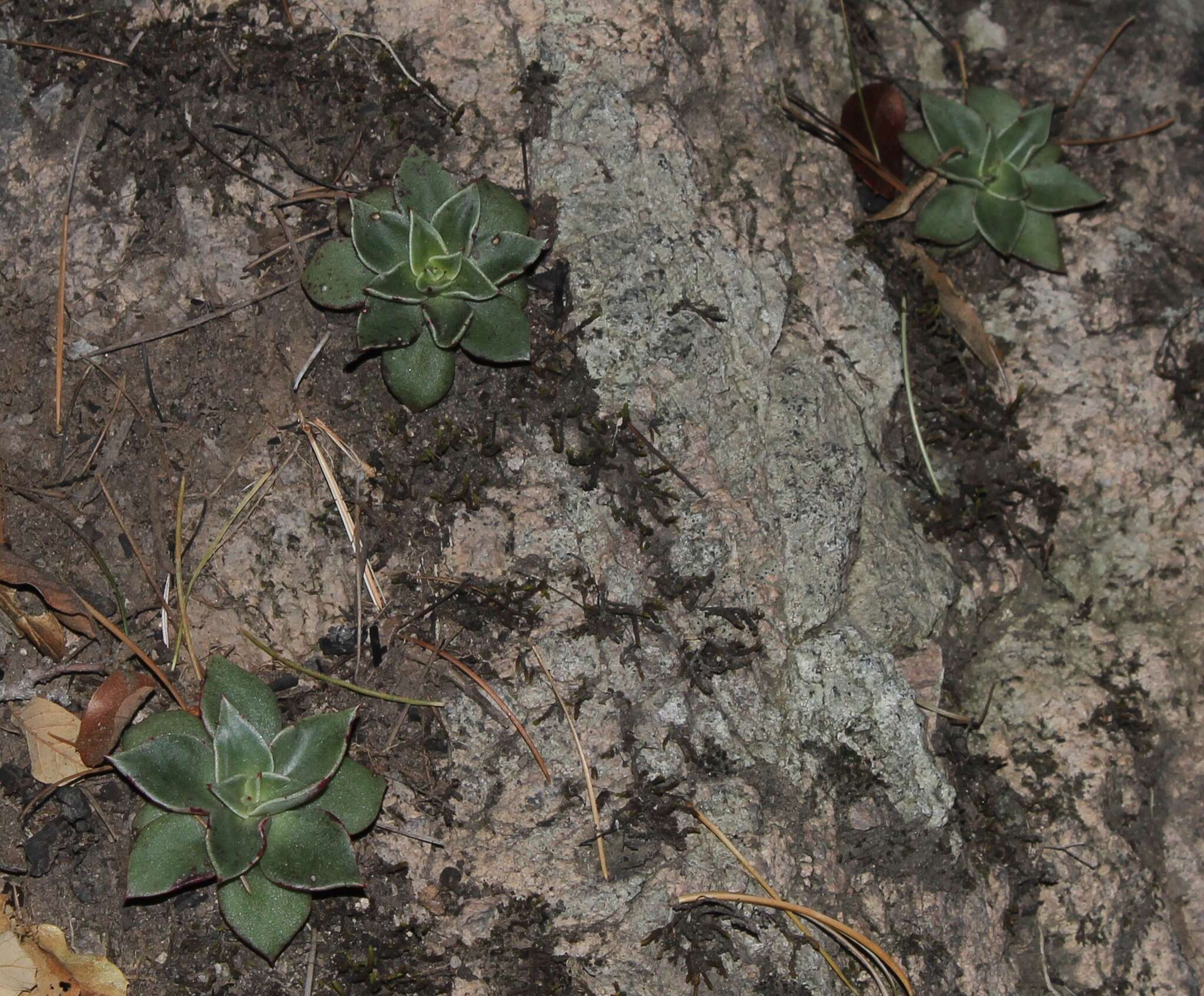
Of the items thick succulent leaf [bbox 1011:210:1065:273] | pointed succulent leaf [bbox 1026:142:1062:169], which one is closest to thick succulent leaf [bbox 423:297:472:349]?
thick succulent leaf [bbox 1011:210:1065:273]

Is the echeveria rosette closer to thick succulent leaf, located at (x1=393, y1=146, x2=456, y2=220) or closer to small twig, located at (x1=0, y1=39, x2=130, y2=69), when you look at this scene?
thick succulent leaf, located at (x1=393, y1=146, x2=456, y2=220)

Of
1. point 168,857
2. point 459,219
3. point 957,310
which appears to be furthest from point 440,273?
point 957,310

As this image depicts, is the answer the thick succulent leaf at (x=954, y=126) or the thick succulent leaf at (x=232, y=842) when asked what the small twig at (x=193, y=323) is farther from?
the thick succulent leaf at (x=954, y=126)

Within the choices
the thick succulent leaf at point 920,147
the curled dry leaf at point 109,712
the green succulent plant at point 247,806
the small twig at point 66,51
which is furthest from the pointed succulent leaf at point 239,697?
the thick succulent leaf at point 920,147

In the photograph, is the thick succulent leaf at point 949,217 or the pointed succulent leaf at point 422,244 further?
the thick succulent leaf at point 949,217

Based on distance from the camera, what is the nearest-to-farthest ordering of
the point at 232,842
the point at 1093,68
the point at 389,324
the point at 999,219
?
the point at 232,842 → the point at 389,324 → the point at 999,219 → the point at 1093,68

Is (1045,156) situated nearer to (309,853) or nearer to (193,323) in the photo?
(193,323)
